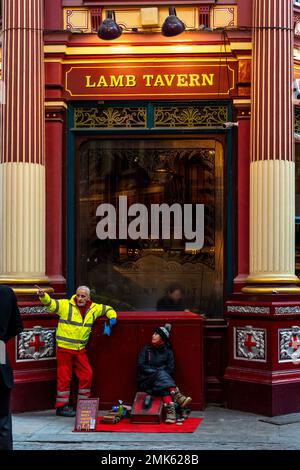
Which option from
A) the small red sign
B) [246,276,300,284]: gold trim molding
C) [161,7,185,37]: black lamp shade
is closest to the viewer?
[246,276,300,284]: gold trim molding

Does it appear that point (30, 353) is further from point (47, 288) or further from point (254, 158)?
point (254, 158)

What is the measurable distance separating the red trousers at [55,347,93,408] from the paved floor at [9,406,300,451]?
1.06ft

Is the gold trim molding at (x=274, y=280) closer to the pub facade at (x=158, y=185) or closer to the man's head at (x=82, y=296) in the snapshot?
the pub facade at (x=158, y=185)

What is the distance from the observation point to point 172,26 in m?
10.4

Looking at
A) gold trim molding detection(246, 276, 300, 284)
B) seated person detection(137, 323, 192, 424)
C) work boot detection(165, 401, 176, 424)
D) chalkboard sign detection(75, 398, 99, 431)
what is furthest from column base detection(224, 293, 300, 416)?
chalkboard sign detection(75, 398, 99, 431)

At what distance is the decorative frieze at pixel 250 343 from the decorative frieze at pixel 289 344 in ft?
0.68

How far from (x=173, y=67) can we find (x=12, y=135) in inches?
92.4

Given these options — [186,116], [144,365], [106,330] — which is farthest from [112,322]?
[186,116]

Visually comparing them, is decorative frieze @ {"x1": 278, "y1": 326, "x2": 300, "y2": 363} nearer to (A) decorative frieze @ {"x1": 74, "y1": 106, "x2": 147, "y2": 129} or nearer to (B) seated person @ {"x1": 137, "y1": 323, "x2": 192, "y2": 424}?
(B) seated person @ {"x1": 137, "y1": 323, "x2": 192, "y2": 424}

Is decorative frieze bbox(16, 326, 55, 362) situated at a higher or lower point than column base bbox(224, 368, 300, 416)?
higher

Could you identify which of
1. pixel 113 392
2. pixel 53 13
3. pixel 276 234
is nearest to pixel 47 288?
pixel 113 392

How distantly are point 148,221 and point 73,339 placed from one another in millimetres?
2100

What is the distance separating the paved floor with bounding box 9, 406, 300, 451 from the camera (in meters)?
8.34
